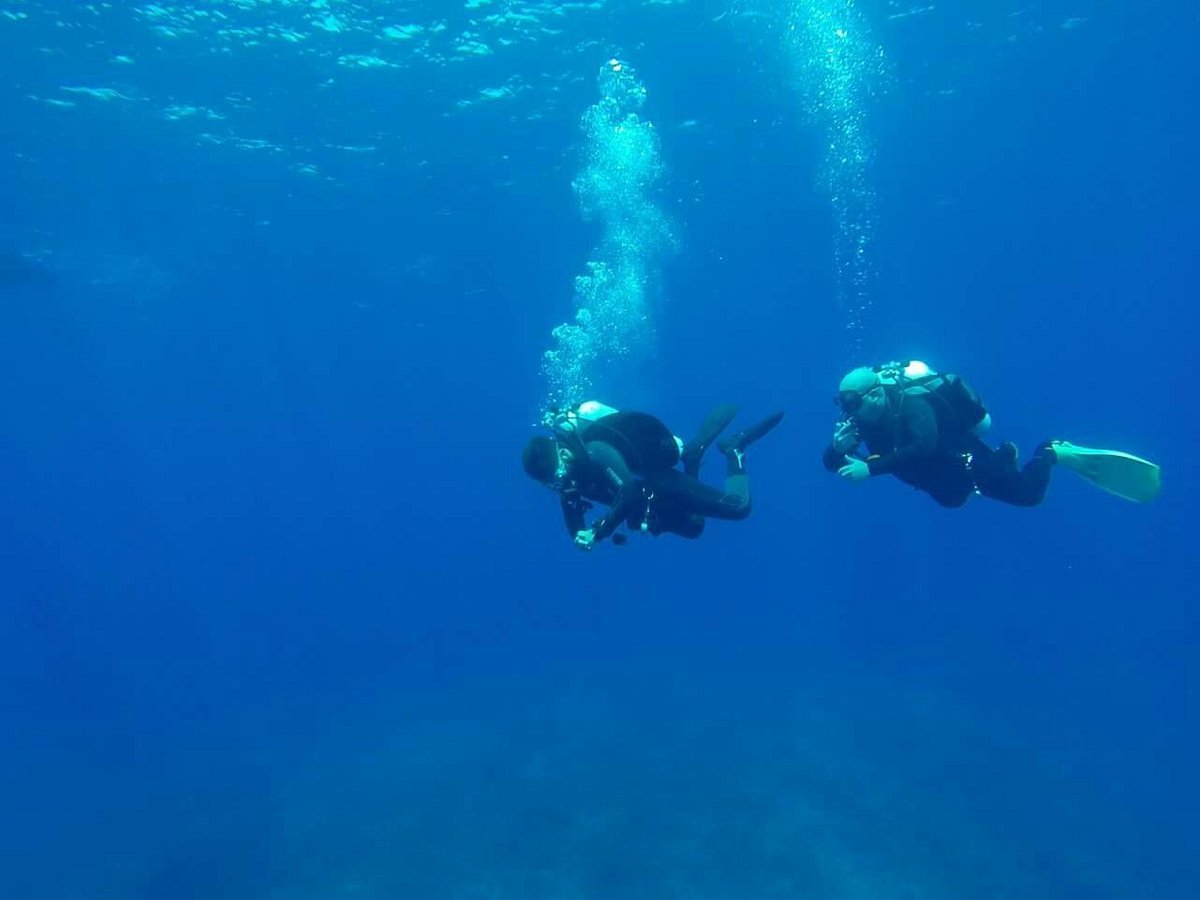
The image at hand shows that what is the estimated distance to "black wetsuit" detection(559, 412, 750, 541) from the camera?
24.6ft

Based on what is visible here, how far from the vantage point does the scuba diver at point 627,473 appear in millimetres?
7496

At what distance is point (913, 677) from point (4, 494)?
9108 cm

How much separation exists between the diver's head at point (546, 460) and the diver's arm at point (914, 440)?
3.16 meters

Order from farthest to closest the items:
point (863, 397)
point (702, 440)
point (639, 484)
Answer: point (702, 440)
point (863, 397)
point (639, 484)

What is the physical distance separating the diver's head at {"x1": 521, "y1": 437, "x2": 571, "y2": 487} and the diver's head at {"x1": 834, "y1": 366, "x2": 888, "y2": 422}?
2976 mm

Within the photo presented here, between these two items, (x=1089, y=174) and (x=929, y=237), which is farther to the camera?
(x=929, y=237)

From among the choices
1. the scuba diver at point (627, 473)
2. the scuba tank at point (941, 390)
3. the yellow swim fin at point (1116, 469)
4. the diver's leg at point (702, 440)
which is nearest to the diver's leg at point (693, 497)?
the scuba diver at point (627, 473)

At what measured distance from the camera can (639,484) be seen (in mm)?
7969

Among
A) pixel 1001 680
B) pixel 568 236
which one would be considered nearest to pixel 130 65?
pixel 568 236

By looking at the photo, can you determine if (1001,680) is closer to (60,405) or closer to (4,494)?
(60,405)

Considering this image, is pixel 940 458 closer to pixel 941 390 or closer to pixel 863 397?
pixel 941 390

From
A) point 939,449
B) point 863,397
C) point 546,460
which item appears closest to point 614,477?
point 546,460

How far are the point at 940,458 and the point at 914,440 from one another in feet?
3.64

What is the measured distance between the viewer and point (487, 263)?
111 feet
